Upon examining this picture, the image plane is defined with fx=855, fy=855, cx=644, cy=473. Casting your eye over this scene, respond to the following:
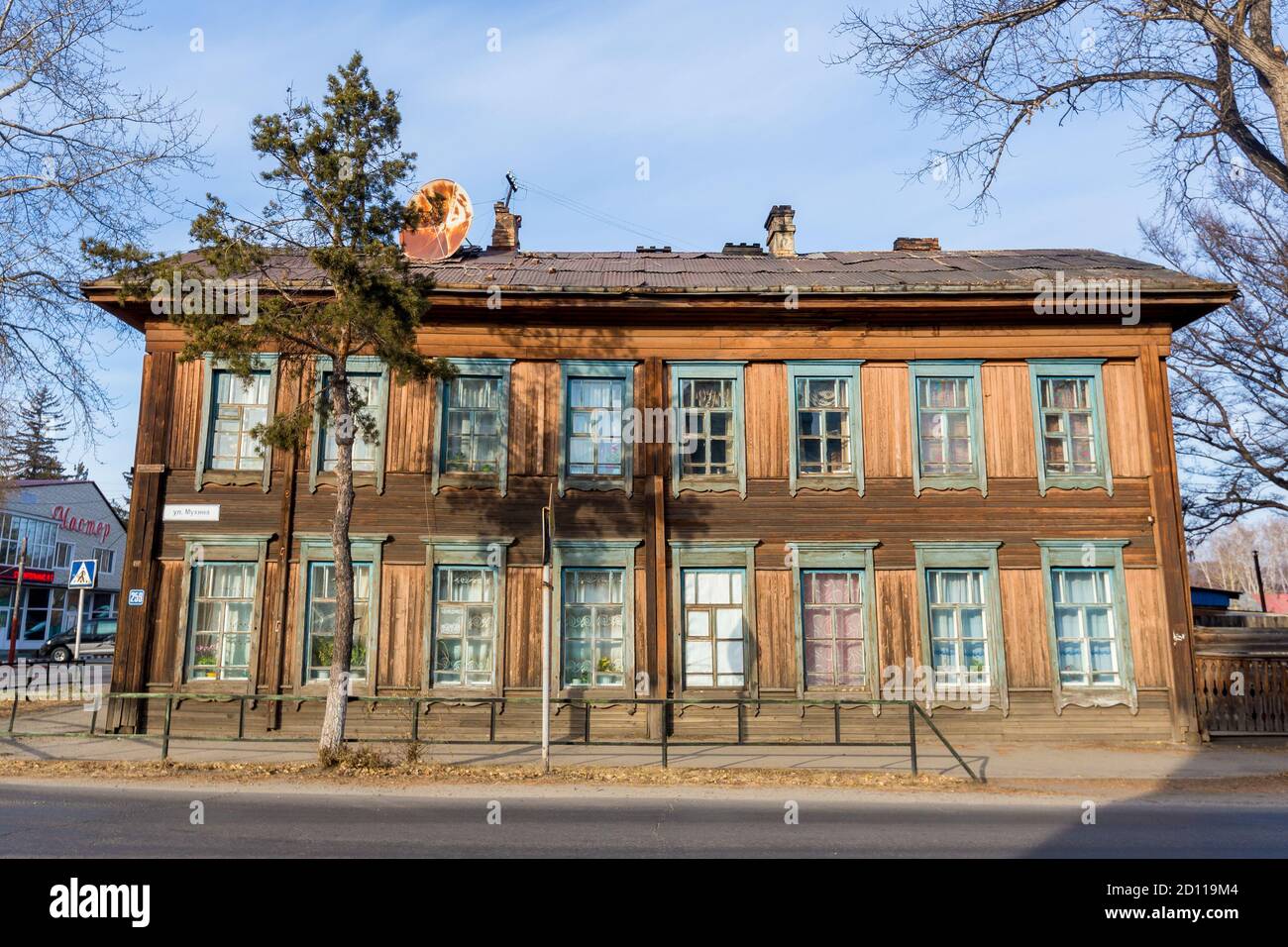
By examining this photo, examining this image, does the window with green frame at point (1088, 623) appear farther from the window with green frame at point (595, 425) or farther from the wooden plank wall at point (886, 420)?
the window with green frame at point (595, 425)

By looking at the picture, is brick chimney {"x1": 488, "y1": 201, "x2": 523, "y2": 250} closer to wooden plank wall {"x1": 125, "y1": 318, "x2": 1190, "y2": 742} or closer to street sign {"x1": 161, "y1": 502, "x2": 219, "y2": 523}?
wooden plank wall {"x1": 125, "y1": 318, "x2": 1190, "y2": 742}

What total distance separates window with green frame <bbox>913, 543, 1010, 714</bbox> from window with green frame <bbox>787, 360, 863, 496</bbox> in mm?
1973

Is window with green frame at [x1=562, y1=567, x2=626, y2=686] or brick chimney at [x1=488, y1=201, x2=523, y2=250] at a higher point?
brick chimney at [x1=488, y1=201, x2=523, y2=250]

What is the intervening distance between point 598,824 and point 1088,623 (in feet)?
35.9

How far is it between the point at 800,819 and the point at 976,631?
7.91 m

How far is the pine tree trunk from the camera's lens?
11.5 meters

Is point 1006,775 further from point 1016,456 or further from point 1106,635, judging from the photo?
point 1016,456

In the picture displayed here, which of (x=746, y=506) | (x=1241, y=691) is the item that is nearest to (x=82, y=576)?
(x=746, y=506)

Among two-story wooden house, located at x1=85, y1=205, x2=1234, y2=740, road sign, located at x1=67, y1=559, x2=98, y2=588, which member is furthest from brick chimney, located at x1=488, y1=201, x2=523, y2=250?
road sign, located at x1=67, y1=559, x2=98, y2=588

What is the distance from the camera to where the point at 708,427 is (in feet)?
52.2

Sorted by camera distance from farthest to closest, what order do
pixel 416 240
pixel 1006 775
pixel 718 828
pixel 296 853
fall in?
pixel 416 240 → pixel 1006 775 → pixel 718 828 → pixel 296 853

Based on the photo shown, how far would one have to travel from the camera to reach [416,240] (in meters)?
18.5
